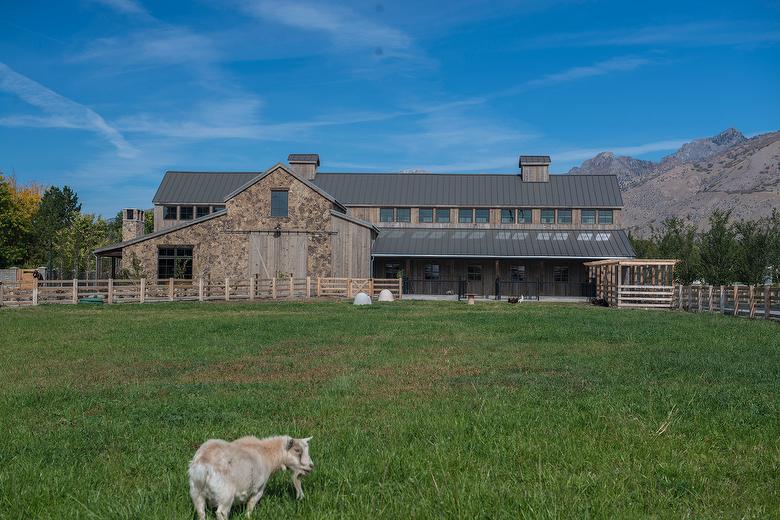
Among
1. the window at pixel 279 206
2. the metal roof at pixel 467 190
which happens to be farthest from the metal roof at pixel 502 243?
the window at pixel 279 206

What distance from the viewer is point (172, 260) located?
4578 cm

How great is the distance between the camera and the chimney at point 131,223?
5703cm

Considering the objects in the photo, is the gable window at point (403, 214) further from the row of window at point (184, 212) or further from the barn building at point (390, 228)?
Result: the row of window at point (184, 212)

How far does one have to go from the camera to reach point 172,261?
45.8 m

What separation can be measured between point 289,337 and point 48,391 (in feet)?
28.1

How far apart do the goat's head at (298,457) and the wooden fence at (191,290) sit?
3261cm

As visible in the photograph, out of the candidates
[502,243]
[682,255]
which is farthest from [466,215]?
[682,255]

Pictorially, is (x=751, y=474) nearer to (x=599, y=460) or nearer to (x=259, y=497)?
(x=599, y=460)

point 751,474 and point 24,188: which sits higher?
point 24,188

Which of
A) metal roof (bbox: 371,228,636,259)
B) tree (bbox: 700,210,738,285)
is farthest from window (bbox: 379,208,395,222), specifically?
tree (bbox: 700,210,738,285)

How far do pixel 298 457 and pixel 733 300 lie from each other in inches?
1250

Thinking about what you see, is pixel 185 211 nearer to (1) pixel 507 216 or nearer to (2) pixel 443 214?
(2) pixel 443 214

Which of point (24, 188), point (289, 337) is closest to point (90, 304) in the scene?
point (289, 337)

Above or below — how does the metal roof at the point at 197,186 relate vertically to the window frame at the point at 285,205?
above
